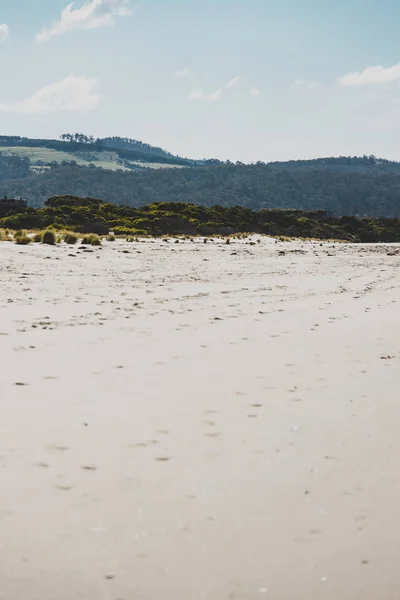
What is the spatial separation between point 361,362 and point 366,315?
132 inches

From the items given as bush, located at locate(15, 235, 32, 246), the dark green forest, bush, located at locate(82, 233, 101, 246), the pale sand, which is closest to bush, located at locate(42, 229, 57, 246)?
bush, located at locate(15, 235, 32, 246)

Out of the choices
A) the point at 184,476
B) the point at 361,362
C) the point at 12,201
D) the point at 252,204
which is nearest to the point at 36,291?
the point at 361,362

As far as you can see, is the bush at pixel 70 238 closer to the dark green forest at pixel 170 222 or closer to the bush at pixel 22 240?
the bush at pixel 22 240

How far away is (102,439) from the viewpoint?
3906 millimetres

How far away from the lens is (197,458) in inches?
144

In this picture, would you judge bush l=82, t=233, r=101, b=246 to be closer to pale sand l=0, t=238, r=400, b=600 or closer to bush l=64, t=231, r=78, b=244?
bush l=64, t=231, r=78, b=244

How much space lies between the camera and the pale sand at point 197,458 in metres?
2.49

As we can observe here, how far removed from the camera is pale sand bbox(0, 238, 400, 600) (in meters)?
2.49

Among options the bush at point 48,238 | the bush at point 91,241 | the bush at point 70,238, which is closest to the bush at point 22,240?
the bush at point 48,238

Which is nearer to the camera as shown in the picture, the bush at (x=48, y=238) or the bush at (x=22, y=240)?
the bush at (x=22, y=240)

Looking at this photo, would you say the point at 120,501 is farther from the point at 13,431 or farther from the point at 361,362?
the point at 361,362

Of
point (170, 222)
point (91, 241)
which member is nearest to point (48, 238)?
point (91, 241)

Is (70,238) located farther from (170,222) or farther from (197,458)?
(197,458)

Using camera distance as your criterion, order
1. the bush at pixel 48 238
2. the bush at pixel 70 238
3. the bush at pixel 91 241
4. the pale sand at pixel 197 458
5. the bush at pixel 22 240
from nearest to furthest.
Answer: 1. the pale sand at pixel 197 458
2. the bush at pixel 22 240
3. the bush at pixel 48 238
4. the bush at pixel 91 241
5. the bush at pixel 70 238
